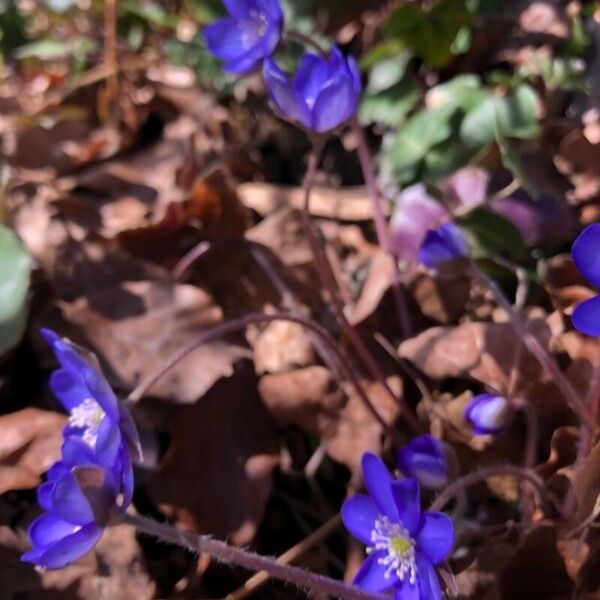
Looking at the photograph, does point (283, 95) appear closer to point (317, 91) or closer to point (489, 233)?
point (317, 91)

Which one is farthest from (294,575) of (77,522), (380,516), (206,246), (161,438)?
(206,246)

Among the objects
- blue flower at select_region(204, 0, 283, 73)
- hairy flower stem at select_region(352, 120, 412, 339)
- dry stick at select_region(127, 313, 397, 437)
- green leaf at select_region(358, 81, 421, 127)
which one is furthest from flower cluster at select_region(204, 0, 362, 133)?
green leaf at select_region(358, 81, 421, 127)

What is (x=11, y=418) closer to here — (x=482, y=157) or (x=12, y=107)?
(x=482, y=157)

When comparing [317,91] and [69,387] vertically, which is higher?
[317,91]

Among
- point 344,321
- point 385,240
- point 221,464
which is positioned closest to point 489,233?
point 385,240

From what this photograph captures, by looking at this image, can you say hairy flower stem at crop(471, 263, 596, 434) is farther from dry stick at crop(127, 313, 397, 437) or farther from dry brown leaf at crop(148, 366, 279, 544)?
dry brown leaf at crop(148, 366, 279, 544)

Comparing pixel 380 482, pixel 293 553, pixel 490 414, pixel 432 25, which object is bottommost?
pixel 293 553

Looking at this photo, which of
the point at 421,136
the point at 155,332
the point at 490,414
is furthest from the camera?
the point at 421,136
